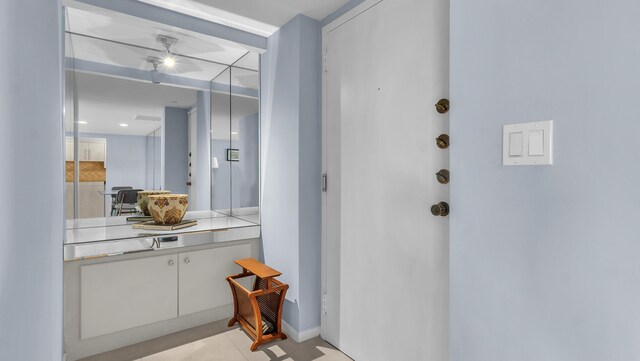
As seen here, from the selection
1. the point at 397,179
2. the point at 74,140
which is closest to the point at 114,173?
the point at 74,140

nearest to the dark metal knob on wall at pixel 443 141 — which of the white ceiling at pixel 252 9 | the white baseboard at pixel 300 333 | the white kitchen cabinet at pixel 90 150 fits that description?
the white ceiling at pixel 252 9

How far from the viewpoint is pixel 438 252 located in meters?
1.41

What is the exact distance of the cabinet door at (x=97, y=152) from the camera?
2.08 metres

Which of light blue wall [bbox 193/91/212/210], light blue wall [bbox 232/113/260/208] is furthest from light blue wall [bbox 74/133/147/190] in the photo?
light blue wall [bbox 232/113/260/208]

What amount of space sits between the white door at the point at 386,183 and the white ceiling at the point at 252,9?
14 cm

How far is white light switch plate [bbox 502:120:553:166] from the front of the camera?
0.95 meters

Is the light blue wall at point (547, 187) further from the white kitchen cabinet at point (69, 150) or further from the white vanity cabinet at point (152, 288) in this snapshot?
the white kitchen cabinet at point (69, 150)

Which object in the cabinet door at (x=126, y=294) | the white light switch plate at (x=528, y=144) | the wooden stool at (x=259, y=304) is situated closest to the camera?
the white light switch plate at (x=528, y=144)

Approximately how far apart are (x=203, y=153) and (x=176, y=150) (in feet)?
0.72

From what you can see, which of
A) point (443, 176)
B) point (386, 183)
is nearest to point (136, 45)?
point (386, 183)

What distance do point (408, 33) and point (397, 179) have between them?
2.31ft

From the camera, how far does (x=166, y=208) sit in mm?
2207

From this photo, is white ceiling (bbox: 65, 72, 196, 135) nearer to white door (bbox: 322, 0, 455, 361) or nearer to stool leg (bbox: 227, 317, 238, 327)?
white door (bbox: 322, 0, 455, 361)

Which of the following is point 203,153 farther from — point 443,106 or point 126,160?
point 443,106
